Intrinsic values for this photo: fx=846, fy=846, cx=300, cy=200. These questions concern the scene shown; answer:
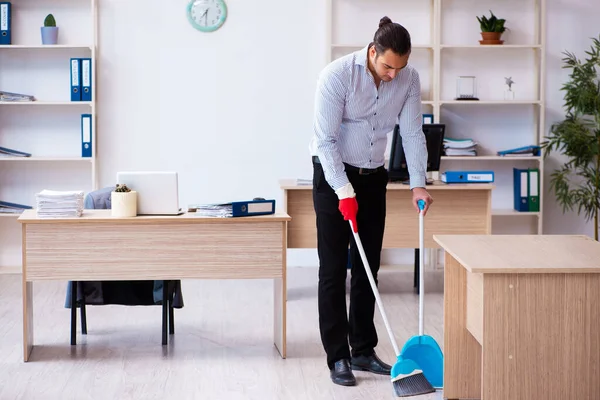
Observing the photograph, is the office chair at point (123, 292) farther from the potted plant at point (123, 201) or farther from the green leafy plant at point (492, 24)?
the green leafy plant at point (492, 24)

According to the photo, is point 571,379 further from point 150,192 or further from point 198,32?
point 198,32

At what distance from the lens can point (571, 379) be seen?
2691 millimetres

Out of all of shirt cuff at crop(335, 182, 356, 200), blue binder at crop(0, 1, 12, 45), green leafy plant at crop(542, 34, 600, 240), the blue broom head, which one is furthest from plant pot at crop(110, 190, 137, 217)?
green leafy plant at crop(542, 34, 600, 240)

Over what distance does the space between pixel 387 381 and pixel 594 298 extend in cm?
115

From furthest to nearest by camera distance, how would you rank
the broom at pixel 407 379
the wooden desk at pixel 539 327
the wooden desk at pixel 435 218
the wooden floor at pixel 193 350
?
the wooden desk at pixel 435 218
the wooden floor at pixel 193 350
the broom at pixel 407 379
the wooden desk at pixel 539 327

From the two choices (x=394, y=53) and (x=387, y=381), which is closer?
(x=394, y=53)

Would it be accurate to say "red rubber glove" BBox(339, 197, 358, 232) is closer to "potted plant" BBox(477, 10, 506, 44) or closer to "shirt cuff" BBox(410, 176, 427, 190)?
"shirt cuff" BBox(410, 176, 427, 190)

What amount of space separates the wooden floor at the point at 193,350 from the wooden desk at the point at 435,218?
0.38m

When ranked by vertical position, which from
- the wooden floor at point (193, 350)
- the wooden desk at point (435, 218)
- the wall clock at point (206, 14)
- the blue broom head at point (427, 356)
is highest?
the wall clock at point (206, 14)

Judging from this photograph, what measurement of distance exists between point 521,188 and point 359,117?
9.69ft

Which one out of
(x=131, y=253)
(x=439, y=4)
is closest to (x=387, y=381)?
(x=131, y=253)

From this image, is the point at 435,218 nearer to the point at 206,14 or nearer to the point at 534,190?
the point at 534,190

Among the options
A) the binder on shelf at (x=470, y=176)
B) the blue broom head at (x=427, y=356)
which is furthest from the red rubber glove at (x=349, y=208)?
the binder on shelf at (x=470, y=176)

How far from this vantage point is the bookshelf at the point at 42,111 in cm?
594
